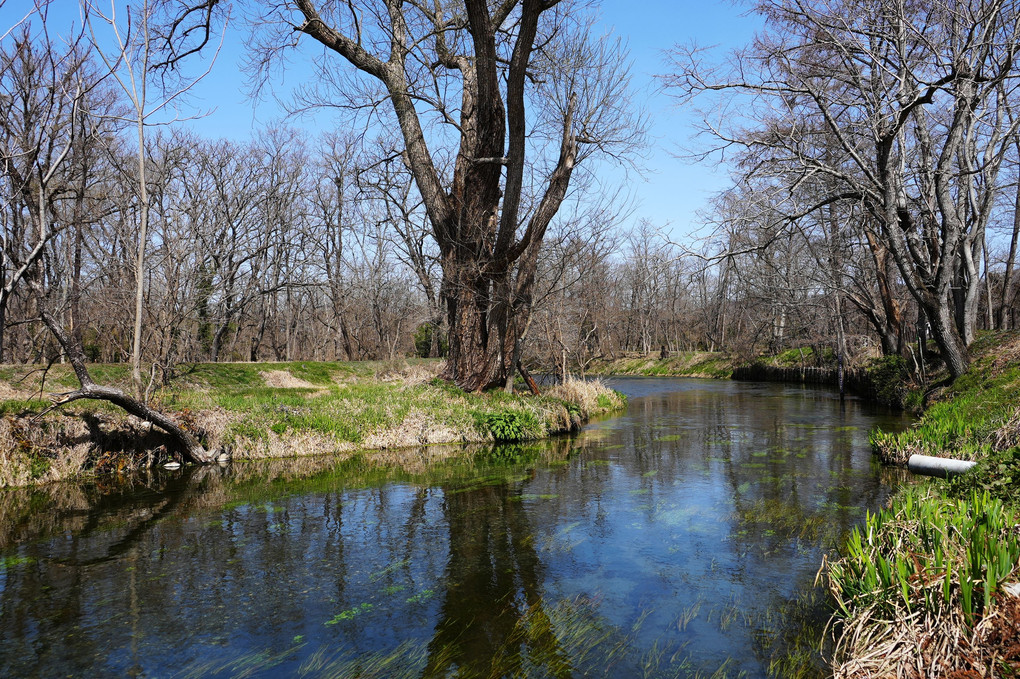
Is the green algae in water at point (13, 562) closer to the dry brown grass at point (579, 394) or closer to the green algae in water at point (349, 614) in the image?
the green algae in water at point (349, 614)

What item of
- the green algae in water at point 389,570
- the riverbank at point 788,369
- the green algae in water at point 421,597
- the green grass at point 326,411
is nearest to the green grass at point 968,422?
the riverbank at point 788,369

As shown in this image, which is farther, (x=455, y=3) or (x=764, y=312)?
(x=764, y=312)

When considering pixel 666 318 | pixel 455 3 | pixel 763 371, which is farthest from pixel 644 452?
pixel 666 318

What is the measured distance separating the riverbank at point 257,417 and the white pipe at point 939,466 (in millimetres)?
8546

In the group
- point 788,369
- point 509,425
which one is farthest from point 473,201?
point 788,369

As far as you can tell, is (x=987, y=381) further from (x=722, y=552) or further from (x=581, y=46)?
(x=581, y=46)

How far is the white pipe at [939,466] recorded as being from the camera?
690 cm

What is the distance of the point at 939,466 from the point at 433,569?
5819 mm

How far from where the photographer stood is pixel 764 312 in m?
36.6

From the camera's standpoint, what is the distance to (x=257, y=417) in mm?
12766

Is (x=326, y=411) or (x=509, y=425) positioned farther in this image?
(x=509, y=425)

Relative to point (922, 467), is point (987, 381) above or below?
above

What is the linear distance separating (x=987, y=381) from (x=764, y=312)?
82.2 ft

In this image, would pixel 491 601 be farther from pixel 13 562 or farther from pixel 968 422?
pixel 968 422
